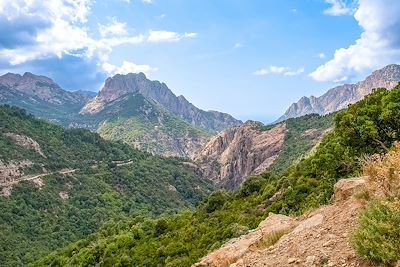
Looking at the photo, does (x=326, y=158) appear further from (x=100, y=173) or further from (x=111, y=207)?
(x=100, y=173)

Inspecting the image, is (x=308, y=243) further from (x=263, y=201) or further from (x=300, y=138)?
(x=300, y=138)

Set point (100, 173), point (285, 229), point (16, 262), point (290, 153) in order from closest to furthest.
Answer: point (285, 229) → point (16, 262) → point (290, 153) → point (100, 173)

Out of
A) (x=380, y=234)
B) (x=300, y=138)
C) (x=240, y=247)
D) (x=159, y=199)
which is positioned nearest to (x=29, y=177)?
(x=159, y=199)

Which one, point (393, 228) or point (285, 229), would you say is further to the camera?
point (285, 229)

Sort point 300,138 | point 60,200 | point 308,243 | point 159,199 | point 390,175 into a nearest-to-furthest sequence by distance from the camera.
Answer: point 390,175
point 308,243
point 60,200
point 159,199
point 300,138

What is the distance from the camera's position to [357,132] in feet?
103

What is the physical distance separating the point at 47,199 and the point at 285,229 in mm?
149539

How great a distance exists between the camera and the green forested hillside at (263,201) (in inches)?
1177

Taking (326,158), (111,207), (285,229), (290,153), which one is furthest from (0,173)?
(285,229)

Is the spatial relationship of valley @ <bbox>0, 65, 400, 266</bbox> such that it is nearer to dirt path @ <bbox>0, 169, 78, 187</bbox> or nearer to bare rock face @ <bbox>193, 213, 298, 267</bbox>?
bare rock face @ <bbox>193, 213, 298, 267</bbox>

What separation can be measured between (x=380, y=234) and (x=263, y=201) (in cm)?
4436

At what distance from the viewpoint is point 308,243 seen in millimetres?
12133

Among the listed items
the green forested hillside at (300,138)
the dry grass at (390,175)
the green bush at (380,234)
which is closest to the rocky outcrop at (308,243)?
the green bush at (380,234)

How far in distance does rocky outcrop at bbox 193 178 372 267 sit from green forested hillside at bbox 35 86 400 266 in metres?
3.97
